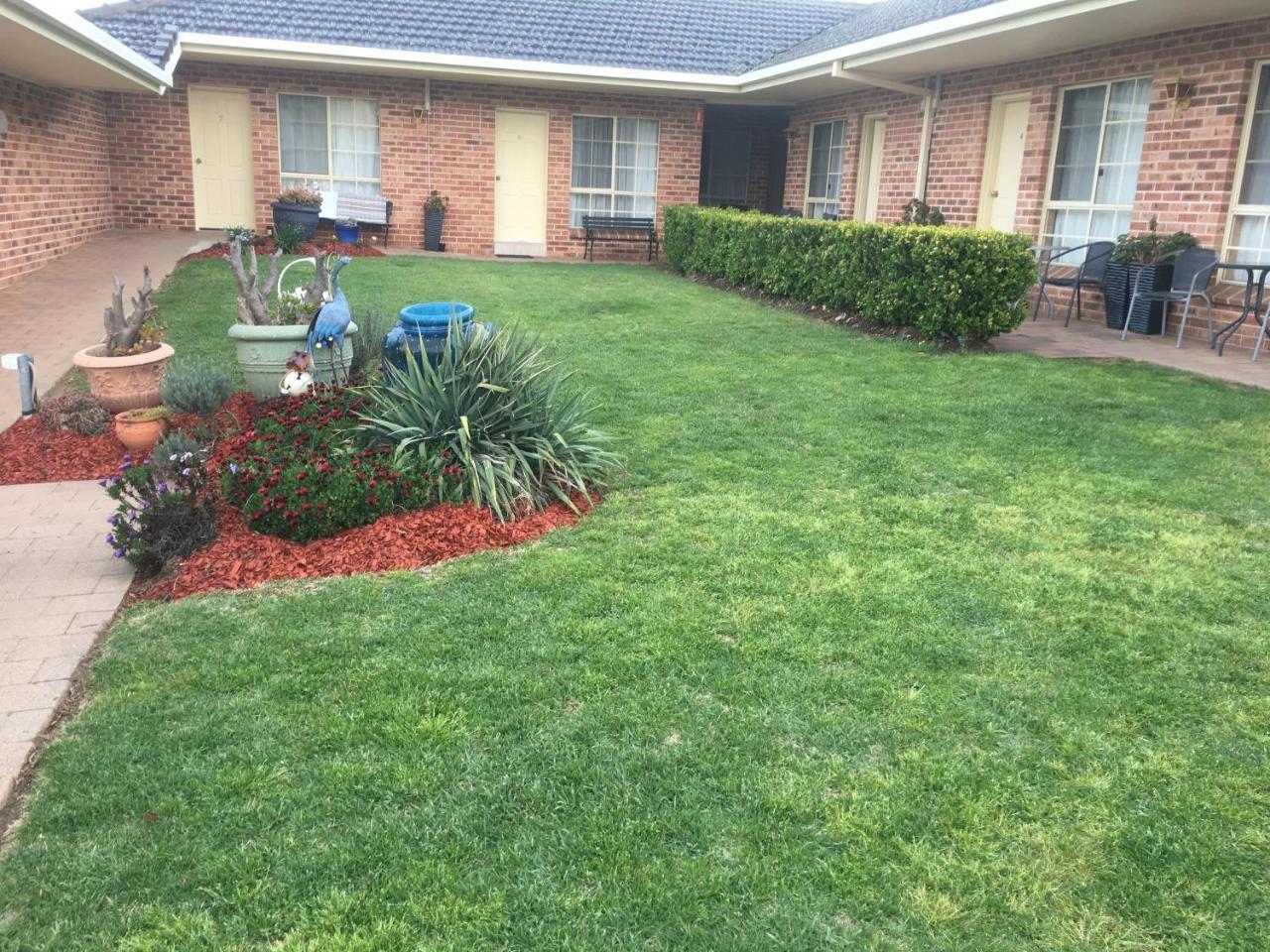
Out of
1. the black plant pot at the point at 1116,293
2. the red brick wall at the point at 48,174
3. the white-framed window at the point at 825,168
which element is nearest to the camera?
the black plant pot at the point at 1116,293

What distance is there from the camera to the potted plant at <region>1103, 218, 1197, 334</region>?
29.6 ft

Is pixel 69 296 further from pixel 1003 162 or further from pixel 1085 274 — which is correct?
pixel 1003 162

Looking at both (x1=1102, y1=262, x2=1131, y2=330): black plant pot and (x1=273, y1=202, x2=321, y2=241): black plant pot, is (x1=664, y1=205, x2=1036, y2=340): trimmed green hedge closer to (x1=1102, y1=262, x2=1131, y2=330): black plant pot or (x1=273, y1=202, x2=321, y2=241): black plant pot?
(x1=1102, y1=262, x2=1131, y2=330): black plant pot

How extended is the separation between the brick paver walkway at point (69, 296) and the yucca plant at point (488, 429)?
318 centimetres

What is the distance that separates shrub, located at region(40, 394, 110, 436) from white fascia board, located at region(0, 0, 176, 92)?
298 centimetres

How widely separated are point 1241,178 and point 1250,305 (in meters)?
1.32

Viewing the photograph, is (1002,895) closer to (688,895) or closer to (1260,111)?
(688,895)

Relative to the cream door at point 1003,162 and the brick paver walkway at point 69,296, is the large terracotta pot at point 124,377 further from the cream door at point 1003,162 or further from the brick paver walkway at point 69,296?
the cream door at point 1003,162

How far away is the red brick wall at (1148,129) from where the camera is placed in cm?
884

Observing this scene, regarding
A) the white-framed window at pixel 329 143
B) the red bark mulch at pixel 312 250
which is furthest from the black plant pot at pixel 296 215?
the white-framed window at pixel 329 143

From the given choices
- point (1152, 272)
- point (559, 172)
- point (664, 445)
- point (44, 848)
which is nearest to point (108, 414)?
point (664, 445)

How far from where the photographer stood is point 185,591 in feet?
12.6

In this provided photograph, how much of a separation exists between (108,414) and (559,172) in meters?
12.2

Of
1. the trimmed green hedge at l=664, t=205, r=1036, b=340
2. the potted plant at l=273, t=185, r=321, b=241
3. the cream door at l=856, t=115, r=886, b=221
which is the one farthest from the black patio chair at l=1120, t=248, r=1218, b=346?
the potted plant at l=273, t=185, r=321, b=241
